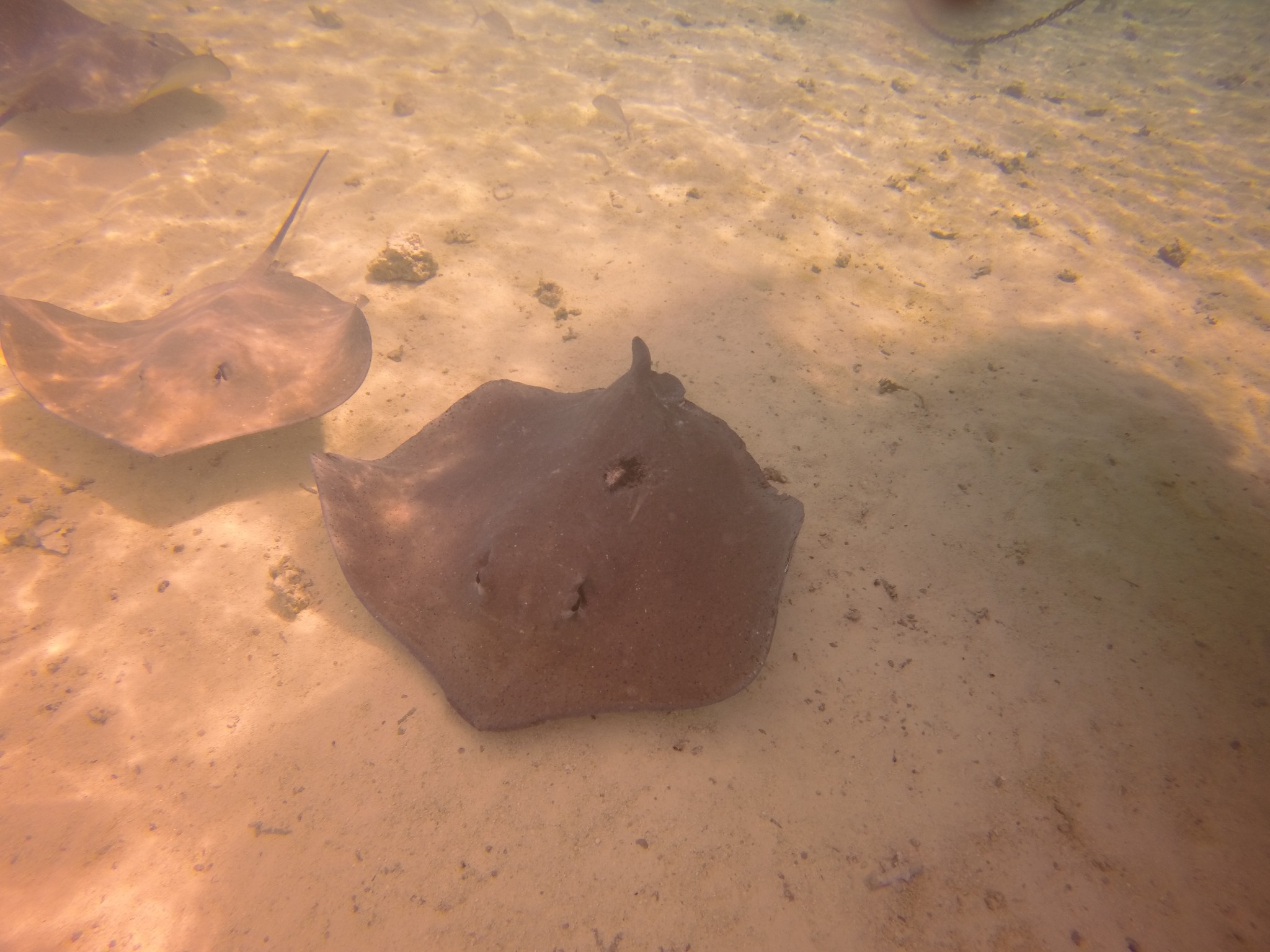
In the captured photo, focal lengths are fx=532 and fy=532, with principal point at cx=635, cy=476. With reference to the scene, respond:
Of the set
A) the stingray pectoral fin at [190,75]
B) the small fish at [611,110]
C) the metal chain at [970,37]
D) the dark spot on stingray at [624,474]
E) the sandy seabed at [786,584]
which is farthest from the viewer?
the metal chain at [970,37]

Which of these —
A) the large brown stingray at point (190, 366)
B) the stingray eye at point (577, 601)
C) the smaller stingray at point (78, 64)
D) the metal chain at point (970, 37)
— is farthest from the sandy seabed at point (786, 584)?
the metal chain at point (970, 37)

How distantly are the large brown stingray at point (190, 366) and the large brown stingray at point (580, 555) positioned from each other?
3.23 feet

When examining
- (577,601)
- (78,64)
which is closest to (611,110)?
(78,64)

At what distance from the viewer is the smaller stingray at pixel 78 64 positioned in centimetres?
726

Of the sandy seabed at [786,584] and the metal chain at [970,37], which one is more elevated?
the metal chain at [970,37]

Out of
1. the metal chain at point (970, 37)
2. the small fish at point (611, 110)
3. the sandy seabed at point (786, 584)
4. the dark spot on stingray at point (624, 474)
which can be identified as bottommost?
the sandy seabed at point (786, 584)

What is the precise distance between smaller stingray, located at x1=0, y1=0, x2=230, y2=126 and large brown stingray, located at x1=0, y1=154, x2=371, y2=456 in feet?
16.7

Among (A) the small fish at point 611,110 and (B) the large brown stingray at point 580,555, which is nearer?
(B) the large brown stingray at point 580,555

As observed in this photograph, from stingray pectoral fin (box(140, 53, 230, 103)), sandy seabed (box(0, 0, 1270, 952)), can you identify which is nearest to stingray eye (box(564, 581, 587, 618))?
sandy seabed (box(0, 0, 1270, 952))

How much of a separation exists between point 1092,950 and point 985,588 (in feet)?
6.85

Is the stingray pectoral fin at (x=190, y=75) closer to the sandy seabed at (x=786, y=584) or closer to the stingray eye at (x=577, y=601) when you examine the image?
the sandy seabed at (x=786, y=584)

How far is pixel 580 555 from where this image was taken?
3.12 meters

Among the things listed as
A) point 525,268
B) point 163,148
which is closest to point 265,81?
point 163,148

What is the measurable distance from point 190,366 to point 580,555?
145 inches
